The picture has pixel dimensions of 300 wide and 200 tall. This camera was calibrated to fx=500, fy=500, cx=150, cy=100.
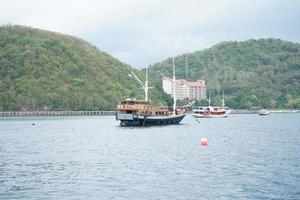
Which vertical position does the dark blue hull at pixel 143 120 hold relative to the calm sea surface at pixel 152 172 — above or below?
above

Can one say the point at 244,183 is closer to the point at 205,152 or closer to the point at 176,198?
the point at 176,198

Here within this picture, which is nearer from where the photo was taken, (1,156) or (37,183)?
(37,183)

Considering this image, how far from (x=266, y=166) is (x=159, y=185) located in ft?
38.4

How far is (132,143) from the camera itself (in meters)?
62.6

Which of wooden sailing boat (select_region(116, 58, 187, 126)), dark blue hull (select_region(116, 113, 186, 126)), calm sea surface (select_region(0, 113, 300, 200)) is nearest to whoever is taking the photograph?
calm sea surface (select_region(0, 113, 300, 200))

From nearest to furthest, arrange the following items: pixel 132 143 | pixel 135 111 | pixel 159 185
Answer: pixel 159 185 < pixel 132 143 < pixel 135 111

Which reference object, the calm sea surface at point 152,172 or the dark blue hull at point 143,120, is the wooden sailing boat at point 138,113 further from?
the calm sea surface at point 152,172

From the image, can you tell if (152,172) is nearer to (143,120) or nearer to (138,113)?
(138,113)

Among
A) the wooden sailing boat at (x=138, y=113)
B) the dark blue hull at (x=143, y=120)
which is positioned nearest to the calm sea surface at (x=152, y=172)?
the wooden sailing boat at (x=138, y=113)

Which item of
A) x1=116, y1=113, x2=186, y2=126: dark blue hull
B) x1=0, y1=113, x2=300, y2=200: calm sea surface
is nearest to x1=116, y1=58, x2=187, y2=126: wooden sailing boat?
x1=116, y1=113, x2=186, y2=126: dark blue hull

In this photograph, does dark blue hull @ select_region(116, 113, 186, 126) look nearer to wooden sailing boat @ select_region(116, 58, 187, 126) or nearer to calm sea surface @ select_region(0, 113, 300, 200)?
wooden sailing boat @ select_region(116, 58, 187, 126)

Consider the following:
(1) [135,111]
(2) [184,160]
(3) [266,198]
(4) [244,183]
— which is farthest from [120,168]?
(1) [135,111]

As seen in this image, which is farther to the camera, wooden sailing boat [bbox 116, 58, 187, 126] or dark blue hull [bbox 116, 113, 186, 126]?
dark blue hull [bbox 116, 113, 186, 126]

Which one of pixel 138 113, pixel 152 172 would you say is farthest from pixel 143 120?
pixel 152 172
